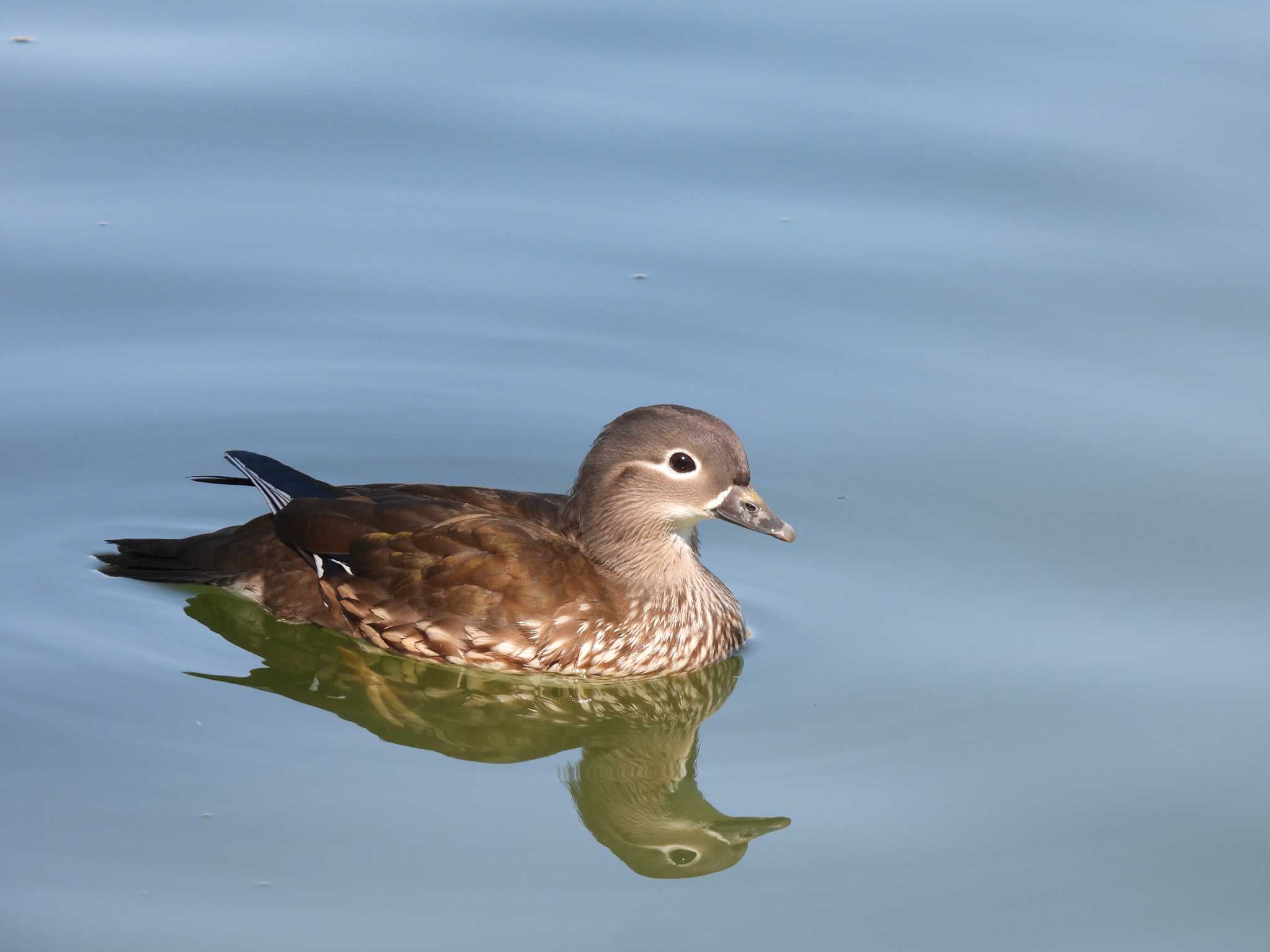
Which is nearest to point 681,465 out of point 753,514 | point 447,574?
point 753,514

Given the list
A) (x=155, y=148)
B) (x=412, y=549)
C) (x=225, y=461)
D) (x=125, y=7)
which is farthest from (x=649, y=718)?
(x=125, y=7)

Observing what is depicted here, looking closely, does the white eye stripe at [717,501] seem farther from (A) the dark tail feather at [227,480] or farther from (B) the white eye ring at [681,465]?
(A) the dark tail feather at [227,480]

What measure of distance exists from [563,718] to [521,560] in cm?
77

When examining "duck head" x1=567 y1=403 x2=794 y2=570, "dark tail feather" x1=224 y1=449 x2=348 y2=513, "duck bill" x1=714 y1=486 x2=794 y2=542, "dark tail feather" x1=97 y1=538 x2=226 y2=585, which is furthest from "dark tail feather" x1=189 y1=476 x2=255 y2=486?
"duck bill" x1=714 y1=486 x2=794 y2=542

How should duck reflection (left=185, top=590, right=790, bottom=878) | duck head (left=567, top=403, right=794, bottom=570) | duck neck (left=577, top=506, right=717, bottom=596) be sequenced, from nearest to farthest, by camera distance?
duck reflection (left=185, top=590, right=790, bottom=878) < duck head (left=567, top=403, right=794, bottom=570) < duck neck (left=577, top=506, right=717, bottom=596)

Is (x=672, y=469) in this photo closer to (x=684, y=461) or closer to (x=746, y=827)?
(x=684, y=461)

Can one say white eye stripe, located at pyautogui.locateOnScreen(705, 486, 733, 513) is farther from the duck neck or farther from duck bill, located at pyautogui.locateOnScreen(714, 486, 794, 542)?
the duck neck

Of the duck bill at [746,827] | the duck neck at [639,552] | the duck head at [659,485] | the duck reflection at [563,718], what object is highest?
the duck head at [659,485]

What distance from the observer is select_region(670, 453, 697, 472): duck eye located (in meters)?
8.38

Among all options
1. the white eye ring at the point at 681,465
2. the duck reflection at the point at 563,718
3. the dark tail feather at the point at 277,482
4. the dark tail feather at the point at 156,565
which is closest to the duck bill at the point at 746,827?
the duck reflection at the point at 563,718

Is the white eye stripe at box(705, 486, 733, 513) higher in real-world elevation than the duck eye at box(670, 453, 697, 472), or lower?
lower

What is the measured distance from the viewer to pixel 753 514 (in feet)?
27.6

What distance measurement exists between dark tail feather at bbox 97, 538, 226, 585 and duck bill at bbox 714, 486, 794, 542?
2530mm

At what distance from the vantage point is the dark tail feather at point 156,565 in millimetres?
8961
